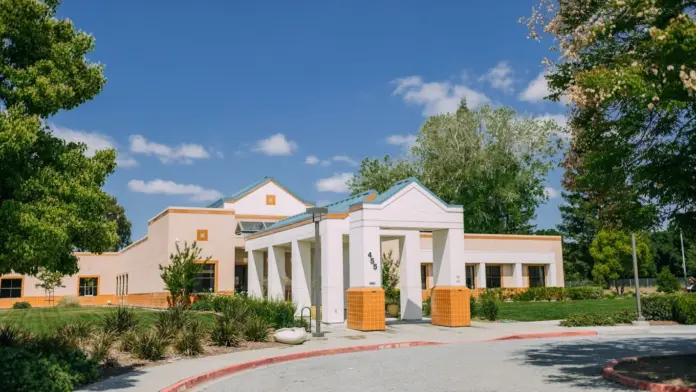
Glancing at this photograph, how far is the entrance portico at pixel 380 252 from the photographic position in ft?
75.0

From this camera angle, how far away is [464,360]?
1468cm

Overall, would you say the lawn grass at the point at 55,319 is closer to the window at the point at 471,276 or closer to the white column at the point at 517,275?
the window at the point at 471,276

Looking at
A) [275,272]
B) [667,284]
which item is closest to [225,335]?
[275,272]

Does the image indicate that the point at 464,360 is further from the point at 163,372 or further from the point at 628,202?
the point at 163,372

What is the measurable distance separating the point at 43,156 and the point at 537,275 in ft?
142

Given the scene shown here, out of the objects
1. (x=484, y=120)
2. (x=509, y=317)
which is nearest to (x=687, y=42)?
(x=509, y=317)

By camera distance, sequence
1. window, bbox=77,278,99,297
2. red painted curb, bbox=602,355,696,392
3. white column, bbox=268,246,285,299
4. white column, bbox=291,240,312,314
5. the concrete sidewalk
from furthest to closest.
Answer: window, bbox=77,278,99,297 → white column, bbox=268,246,285,299 → white column, bbox=291,240,312,314 → the concrete sidewalk → red painted curb, bbox=602,355,696,392

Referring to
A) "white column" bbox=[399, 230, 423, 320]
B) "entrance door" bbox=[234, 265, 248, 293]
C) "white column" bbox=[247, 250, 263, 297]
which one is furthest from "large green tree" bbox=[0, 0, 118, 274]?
"entrance door" bbox=[234, 265, 248, 293]

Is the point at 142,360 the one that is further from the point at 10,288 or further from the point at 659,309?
the point at 10,288

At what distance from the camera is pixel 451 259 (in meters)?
24.3

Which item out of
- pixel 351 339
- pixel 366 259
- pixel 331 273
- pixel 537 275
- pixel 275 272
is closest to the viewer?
pixel 351 339

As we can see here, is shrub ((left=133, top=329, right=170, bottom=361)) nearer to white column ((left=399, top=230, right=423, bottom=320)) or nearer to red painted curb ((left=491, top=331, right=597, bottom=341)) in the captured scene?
red painted curb ((left=491, top=331, right=597, bottom=341))

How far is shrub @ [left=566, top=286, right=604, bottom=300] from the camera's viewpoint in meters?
47.0

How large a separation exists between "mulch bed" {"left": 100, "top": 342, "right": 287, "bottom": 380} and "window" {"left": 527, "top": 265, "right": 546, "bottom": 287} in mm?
33974
